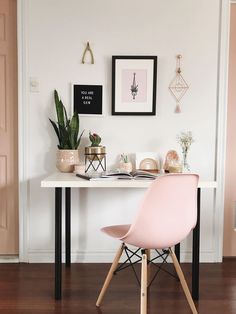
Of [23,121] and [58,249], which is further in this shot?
[23,121]

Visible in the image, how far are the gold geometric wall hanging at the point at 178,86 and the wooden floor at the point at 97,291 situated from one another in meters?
1.29

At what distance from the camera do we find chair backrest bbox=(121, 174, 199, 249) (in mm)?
1733


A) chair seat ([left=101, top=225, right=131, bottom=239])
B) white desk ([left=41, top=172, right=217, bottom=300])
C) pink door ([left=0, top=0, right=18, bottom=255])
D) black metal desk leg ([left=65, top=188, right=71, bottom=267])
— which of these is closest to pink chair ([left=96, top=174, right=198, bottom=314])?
chair seat ([left=101, top=225, right=131, bottom=239])

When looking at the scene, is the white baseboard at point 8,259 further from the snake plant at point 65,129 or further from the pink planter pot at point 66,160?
the snake plant at point 65,129

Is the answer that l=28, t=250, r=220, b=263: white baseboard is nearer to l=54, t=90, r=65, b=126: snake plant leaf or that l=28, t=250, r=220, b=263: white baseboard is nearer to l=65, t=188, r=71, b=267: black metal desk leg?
l=65, t=188, r=71, b=267: black metal desk leg

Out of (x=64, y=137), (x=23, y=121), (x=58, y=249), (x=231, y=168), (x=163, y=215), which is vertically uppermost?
(x=23, y=121)

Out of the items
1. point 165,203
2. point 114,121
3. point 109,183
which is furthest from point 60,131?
point 165,203

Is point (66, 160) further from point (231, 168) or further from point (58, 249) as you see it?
point (231, 168)

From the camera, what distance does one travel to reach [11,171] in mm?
2811

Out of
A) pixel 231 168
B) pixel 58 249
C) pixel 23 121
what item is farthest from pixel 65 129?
pixel 231 168

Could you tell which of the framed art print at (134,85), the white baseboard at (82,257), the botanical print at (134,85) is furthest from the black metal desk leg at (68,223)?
the botanical print at (134,85)

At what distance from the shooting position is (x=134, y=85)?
273 cm

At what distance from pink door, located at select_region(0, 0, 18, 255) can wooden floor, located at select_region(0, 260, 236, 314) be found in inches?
11.3

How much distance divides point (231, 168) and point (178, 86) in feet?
2.65
